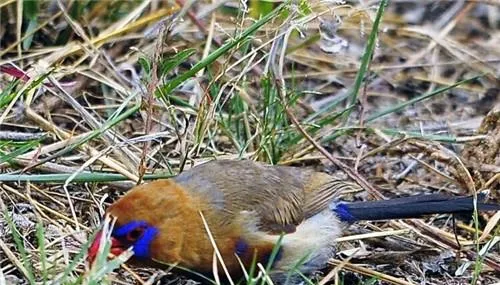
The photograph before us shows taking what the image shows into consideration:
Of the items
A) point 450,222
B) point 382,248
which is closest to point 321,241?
point 382,248

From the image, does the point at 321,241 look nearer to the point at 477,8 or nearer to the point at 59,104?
the point at 59,104

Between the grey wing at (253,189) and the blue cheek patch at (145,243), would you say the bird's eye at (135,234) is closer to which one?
the blue cheek patch at (145,243)

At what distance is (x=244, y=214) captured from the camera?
2.90 m

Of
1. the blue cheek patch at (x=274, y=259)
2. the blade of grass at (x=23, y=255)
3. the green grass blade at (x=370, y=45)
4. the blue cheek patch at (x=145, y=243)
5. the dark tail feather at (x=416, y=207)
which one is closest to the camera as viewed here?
the blade of grass at (x=23, y=255)

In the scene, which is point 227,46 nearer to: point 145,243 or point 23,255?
point 145,243

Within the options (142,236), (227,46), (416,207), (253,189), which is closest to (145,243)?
(142,236)

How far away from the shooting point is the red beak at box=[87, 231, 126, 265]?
263 centimetres

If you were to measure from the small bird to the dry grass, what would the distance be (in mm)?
130

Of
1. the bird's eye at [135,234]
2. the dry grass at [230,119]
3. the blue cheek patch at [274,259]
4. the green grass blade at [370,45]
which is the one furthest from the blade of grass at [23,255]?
the green grass blade at [370,45]

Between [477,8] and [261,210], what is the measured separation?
3.19 metres

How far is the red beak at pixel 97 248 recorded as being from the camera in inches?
104

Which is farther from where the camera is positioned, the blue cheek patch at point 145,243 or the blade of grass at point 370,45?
the blade of grass at point 370,45

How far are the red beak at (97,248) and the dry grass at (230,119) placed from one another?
39 mm

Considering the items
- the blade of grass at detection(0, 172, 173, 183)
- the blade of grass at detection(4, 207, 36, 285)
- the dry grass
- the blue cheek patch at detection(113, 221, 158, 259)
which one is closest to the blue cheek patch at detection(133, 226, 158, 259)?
the blue cheek patch at detection(113, 221, 158, 259)
